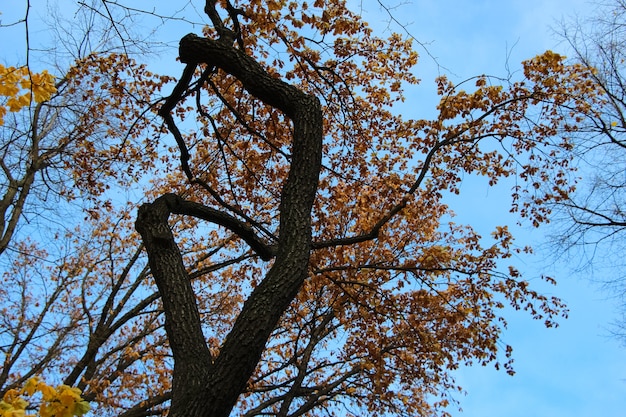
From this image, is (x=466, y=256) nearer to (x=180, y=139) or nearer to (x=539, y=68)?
(x=539, y=68)

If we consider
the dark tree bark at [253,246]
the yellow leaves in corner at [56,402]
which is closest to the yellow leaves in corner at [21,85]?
the dark tree bark at [253,246]

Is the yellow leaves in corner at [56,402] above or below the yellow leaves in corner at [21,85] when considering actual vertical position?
below

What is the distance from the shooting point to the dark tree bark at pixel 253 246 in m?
2.65

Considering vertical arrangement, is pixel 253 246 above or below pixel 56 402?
above

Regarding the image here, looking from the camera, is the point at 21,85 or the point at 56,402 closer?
the point at 56,402

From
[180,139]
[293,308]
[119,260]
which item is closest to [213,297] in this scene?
[119,260]

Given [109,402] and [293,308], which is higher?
[293,308]

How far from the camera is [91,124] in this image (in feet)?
26.1

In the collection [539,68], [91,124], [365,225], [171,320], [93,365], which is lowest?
[171,320]

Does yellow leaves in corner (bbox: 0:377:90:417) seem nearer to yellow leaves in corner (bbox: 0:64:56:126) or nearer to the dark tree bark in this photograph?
the dark tree bark

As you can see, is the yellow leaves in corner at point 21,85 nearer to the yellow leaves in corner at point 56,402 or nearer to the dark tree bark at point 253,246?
the dark tree bark at point 253,246

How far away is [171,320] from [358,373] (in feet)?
23.9

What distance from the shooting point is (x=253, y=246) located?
12.9ft

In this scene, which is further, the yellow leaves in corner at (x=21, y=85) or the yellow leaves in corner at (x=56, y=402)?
the yellow leaves in corner at (x=21, y=85)
